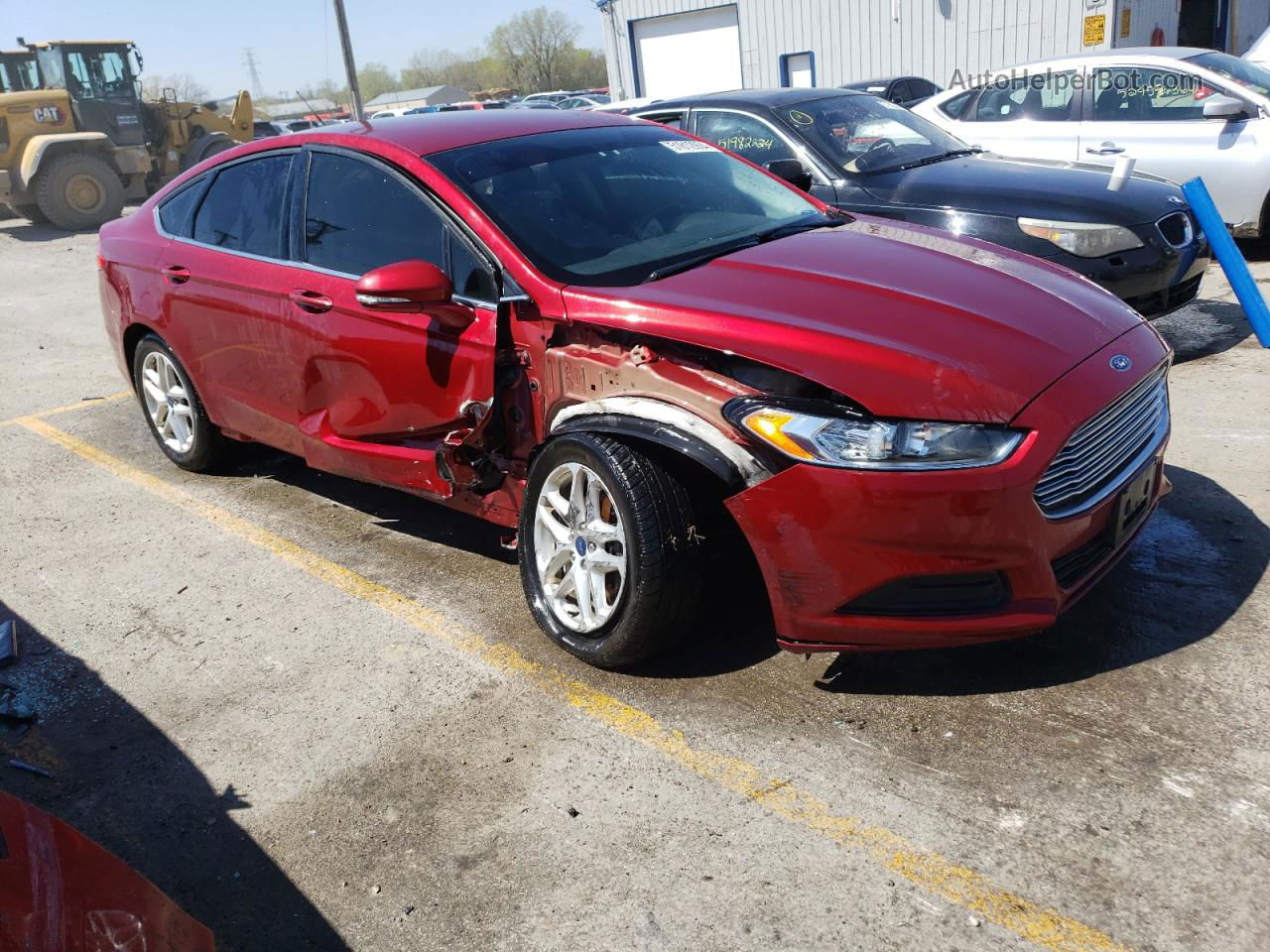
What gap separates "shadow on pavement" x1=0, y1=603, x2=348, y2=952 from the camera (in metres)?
2.70

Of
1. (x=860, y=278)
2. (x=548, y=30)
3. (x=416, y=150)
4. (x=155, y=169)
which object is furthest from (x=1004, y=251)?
(x=548, y=30)

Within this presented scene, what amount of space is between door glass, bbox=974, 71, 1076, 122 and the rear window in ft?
21.3

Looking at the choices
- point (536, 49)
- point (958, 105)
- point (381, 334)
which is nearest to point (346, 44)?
point (958, 105)

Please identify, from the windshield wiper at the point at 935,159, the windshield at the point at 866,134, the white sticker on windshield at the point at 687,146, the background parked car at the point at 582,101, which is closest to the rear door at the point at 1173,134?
the windshield wiper at the point at 935,159

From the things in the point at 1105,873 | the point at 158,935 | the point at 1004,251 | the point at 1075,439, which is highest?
the point at 1004,251

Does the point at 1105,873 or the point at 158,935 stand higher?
the point at 158,935

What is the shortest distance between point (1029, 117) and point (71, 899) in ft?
29.7

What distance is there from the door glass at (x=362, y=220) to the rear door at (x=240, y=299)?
207mm

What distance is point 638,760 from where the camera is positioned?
3.15 metres

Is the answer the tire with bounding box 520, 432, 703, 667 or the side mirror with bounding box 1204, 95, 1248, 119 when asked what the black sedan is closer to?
the side mirror with bounding box 1204, 95, 1248, 119

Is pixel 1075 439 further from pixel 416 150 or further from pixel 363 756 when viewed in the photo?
pixel 416 150

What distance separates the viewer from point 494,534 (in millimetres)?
4809

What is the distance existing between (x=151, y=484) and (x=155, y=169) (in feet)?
53.5

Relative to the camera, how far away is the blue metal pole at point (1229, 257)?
627 cm
